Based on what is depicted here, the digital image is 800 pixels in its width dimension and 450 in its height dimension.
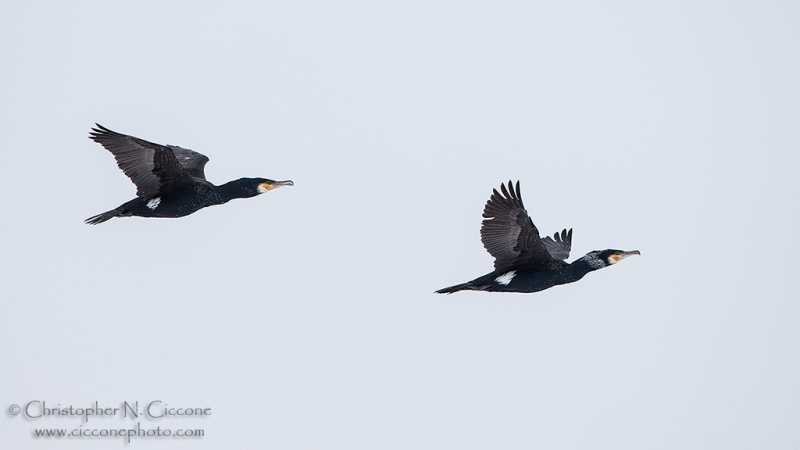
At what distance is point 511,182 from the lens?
73.1 feet

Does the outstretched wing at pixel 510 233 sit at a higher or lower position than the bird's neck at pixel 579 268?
higher

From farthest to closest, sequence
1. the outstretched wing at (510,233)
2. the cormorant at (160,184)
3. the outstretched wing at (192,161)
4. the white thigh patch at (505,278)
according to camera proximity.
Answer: the outstretched wing at (192,161), the cormorant at (160,184), the white thigh patch at (505,278), the outstretched wing at (510,233)

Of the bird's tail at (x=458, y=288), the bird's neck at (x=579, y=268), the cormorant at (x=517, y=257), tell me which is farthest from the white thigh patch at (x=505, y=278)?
the bird's neck at (x=579, y=268)

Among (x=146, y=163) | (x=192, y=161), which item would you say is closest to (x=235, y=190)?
(x=146, y=163)

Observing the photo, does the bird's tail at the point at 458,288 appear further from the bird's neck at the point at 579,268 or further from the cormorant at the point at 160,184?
the cormorant at the point at 160,184

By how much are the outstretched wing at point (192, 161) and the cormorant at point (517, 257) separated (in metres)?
6.18

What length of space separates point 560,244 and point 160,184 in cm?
802

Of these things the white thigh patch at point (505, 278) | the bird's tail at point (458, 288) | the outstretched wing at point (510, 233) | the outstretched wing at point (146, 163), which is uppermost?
the outstretched wing at point (146, 163)

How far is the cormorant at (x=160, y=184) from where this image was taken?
23328mm

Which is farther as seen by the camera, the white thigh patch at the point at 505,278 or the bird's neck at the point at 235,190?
the bird's neck at the point at 235,190

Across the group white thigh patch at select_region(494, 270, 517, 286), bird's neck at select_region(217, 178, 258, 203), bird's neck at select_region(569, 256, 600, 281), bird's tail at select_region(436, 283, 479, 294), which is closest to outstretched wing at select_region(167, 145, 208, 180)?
bird's neck at select_region(217, 178, 258, 203)

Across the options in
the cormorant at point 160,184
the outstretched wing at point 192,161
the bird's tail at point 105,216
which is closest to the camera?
the cormorant at point 160,184

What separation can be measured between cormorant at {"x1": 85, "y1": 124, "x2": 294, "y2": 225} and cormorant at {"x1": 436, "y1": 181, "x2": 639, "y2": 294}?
401 centimetres

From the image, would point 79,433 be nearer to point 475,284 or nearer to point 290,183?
point 290,183
